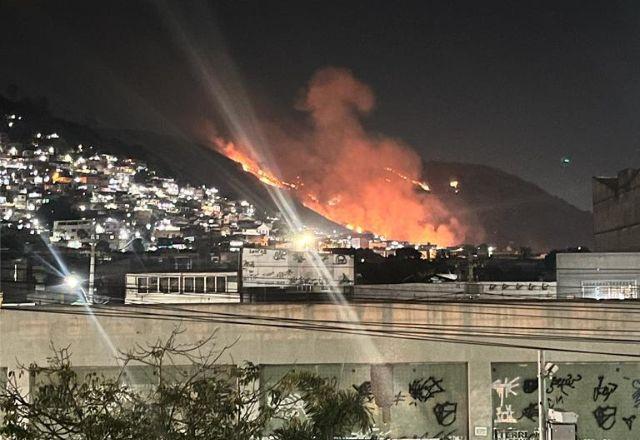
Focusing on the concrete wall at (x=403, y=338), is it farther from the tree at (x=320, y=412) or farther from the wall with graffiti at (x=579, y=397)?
the tree at (x=320, y=412)

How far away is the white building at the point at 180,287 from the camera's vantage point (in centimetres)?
1842

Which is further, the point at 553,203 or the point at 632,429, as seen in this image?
the point at 553,203

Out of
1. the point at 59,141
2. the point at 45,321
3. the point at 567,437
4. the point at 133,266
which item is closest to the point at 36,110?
the point at 59,141

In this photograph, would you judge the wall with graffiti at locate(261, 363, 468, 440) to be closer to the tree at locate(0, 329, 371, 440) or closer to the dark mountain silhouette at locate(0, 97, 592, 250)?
the tree at locate(0, 329, 371, 440)

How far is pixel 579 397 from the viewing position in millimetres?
15133

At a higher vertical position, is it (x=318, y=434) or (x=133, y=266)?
(x=133, y=266)

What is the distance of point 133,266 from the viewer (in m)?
29.2

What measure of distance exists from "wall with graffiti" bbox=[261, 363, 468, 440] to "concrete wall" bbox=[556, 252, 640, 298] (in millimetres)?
5622

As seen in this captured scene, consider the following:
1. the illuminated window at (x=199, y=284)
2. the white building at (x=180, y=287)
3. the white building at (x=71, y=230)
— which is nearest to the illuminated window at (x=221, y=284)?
the white building at (x=180, y=287)

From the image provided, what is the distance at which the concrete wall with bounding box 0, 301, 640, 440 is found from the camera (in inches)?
590

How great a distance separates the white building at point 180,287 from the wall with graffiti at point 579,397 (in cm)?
758

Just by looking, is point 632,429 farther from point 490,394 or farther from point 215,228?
point 215,228

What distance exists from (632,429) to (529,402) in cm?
240

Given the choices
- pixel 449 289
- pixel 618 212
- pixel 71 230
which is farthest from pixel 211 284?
pixel 71 230
